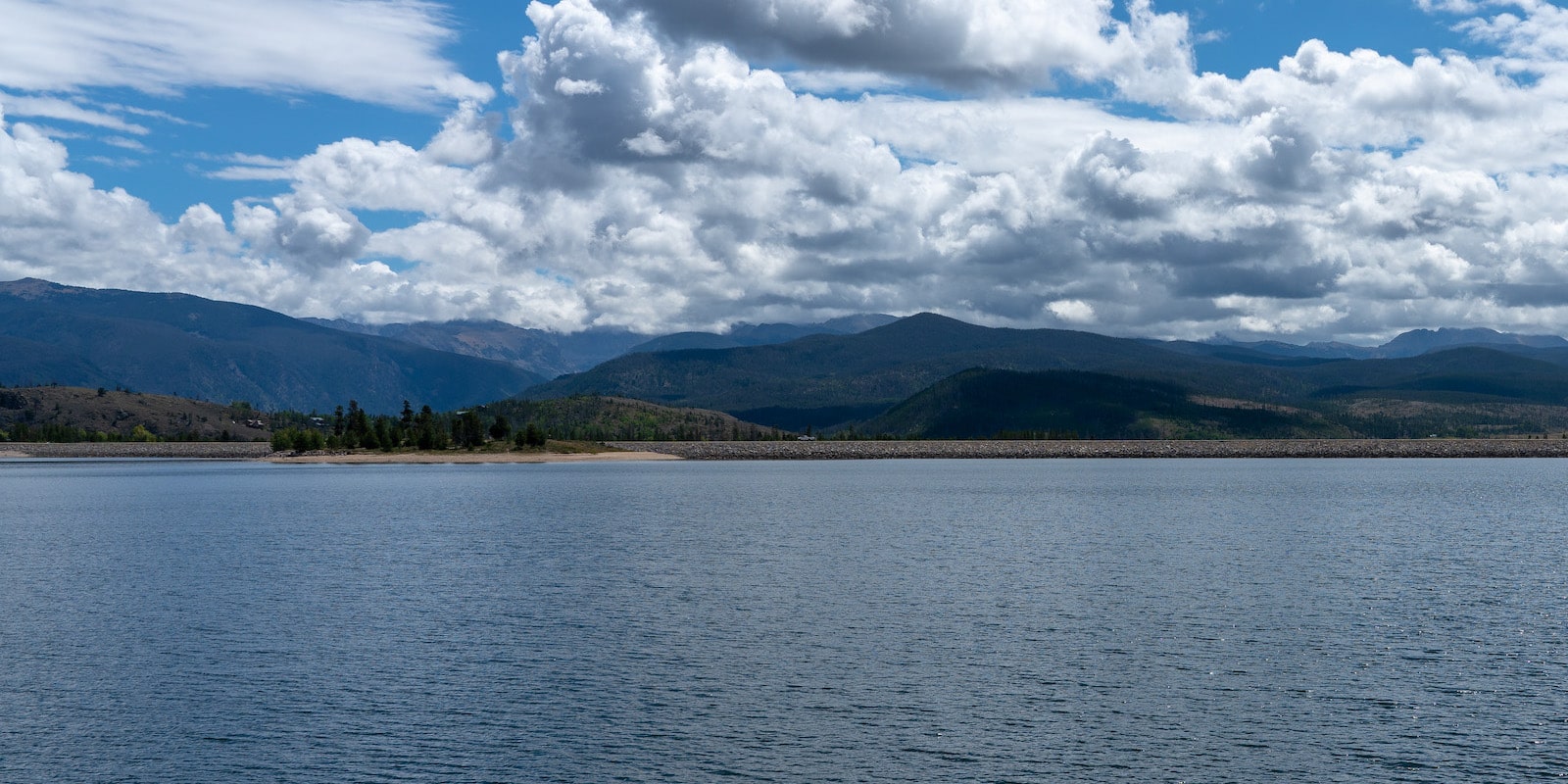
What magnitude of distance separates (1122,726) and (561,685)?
19.8 metres

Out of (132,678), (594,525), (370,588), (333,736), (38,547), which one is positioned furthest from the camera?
(594,525)

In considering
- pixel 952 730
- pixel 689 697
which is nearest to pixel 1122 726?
pixel 952 730

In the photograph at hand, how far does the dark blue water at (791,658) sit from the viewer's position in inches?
1420

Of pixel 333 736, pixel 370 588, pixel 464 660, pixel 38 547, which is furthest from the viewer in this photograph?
pixel 38 547

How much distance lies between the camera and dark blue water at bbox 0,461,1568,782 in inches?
1420

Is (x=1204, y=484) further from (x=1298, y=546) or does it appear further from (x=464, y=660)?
(x=464, y=660)

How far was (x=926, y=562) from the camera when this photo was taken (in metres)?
81.4

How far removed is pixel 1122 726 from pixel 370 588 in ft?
150

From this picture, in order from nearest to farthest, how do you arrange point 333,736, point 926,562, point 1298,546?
point 333,736, point 926,562, point 1298,546

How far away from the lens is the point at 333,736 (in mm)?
38469

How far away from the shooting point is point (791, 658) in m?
49.3

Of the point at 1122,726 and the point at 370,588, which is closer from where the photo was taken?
the point at 1122,726

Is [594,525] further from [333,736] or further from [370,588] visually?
[333,736]

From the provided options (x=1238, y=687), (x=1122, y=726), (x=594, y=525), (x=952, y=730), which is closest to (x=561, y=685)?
(x=952, y=730)
